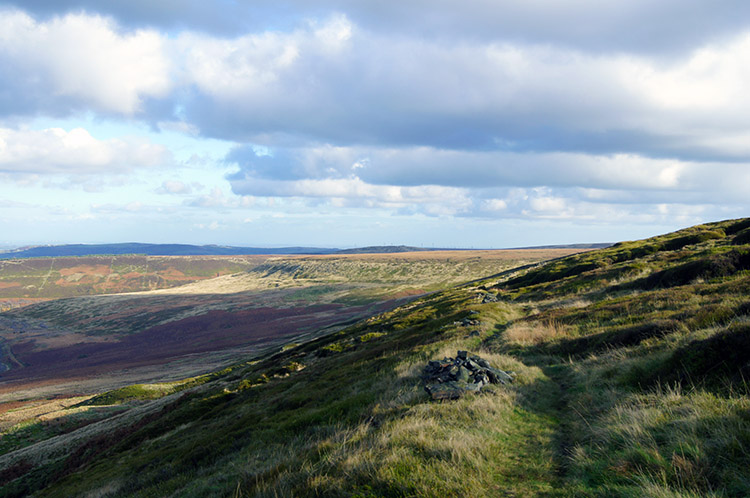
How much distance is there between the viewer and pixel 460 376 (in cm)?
1145

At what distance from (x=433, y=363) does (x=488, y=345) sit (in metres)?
5.59

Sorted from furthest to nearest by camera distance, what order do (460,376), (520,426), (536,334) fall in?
(536,334) → (460,376) → (520,426)

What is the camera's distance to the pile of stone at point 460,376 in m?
10.4

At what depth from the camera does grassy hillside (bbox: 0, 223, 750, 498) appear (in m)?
5.42

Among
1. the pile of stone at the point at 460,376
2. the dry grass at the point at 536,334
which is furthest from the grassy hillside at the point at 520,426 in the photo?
A: the pile of stone at the point at 460,376

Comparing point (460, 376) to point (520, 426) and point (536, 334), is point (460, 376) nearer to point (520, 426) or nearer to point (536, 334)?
point (520, 426)

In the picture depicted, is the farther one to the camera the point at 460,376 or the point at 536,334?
the point at 536,334

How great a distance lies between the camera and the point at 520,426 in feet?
27.1

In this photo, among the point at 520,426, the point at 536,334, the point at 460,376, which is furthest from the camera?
the point at 536,334

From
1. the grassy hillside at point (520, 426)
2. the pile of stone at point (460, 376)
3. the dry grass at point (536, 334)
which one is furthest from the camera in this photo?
the dry grass at point (536, 334)

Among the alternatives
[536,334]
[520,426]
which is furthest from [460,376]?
[536,334]

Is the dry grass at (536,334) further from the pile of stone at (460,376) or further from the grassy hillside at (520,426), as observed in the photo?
the pile of stone at (460,376)

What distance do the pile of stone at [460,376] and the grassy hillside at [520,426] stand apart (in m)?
0.46

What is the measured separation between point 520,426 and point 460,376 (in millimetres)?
3248
